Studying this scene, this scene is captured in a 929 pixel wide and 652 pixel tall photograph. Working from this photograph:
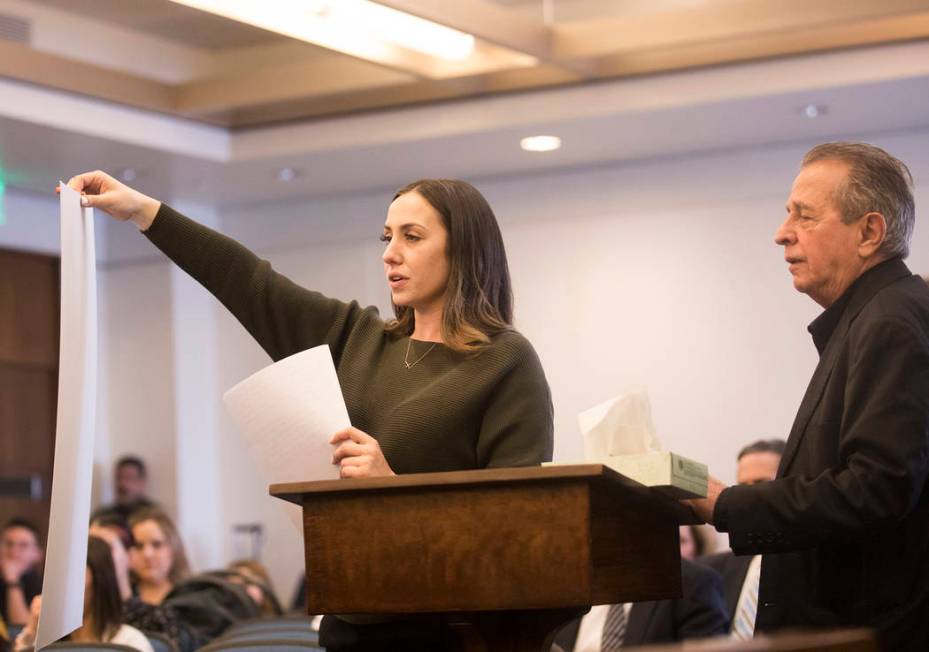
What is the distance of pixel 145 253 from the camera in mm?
10508

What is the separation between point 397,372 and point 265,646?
1493 millimetres

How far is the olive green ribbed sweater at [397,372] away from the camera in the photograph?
8.48 feet

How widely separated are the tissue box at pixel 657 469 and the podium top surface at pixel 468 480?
0.02m

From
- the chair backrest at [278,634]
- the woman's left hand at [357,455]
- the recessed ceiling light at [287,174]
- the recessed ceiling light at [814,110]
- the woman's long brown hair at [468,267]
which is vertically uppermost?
the recessed ceiling light at [287,174]

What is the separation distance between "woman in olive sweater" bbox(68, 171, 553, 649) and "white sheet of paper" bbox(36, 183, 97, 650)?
8.2 inches

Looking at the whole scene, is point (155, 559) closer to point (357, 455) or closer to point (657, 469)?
point (357, 455)

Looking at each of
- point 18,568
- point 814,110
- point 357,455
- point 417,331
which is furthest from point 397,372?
point 18,568

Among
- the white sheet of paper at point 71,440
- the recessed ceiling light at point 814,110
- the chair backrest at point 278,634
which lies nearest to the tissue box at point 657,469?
the white sheet of paper at point 71,440

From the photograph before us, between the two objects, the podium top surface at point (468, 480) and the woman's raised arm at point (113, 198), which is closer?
the podium top surface at point (468, 480)

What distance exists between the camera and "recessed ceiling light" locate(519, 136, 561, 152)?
851cm

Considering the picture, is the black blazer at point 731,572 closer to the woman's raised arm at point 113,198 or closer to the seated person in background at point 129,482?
A: the woman's raised arm at point 113,198

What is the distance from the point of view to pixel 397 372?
9.01 ft

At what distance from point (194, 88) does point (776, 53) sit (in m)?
3.20

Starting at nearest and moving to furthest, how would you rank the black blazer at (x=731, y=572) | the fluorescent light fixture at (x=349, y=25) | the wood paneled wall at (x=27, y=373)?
the black blazer at (x=731, y=572)
the fluorescent light fixture at (x=349, y=25)
the wood paneled wall at (x=27, y=373)
